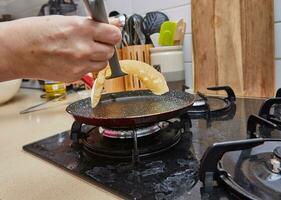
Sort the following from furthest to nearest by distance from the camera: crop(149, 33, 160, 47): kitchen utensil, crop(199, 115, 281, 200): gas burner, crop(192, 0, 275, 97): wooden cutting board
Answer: crop(149, 33, 160, 47): kitchen utensil → crop(192, 0, 275, 97): wooden cutting board → crop(199, 115, 281, 200): gas burner

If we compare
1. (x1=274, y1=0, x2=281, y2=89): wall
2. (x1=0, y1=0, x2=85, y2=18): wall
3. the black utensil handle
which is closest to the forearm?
the black utensil handle

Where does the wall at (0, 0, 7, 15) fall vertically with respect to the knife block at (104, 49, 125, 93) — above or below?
above

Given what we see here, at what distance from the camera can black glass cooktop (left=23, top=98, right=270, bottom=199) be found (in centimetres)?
37

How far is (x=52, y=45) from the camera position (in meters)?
0.37

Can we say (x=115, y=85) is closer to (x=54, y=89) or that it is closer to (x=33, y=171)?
(x=54, y=89)

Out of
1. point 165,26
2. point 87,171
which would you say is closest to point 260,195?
point 87,171

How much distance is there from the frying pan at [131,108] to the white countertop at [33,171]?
0.35ft

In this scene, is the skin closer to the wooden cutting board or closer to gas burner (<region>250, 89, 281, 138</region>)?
gas burner (<region>250, 89, 281, 138</region>)

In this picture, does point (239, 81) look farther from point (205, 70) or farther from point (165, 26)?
point (165, 26)

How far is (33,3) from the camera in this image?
5.16ft

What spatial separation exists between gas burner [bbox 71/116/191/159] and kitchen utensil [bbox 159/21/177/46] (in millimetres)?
439

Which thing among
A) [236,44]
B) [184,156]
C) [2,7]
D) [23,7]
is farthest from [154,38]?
[2,7]

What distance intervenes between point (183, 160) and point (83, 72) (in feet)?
0.69

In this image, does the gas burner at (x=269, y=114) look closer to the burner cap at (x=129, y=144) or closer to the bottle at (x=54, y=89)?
the burner cap at (x=129, y=144)
